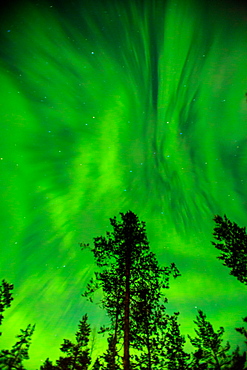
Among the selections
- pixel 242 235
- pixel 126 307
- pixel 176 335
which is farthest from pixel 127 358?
pixel 176 335

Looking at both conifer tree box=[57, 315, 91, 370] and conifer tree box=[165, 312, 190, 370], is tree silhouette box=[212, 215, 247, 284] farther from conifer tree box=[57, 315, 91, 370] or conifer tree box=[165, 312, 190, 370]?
conifer tree box=[57, 315, 91, 370]

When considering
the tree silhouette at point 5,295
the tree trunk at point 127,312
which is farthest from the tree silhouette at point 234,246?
the tree silhouette at point 5,295

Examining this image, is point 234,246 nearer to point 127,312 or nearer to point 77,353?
point 127,312

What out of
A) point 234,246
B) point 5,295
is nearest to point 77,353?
point 5,295

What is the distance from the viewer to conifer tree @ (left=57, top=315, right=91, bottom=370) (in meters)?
26.6

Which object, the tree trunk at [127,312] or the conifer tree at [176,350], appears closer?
the tree trunk at [127,312]

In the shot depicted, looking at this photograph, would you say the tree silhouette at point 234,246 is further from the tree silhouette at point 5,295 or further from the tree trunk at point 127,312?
the tree silhouette at point 5,295

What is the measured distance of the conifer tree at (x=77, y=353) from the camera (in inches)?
1049

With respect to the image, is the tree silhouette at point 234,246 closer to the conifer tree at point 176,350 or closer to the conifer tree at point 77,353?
the conifer tree at point 176,350

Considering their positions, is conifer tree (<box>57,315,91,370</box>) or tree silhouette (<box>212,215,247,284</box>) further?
conifer tree (<box>57,315,91,370</box>)

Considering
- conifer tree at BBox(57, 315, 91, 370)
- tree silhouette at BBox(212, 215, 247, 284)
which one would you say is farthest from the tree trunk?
conifer tree at BBox(57, 315, 91, 370)

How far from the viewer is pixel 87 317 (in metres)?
32.5

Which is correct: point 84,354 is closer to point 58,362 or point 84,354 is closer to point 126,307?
point 58,362

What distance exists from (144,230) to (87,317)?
2978 centimetres
